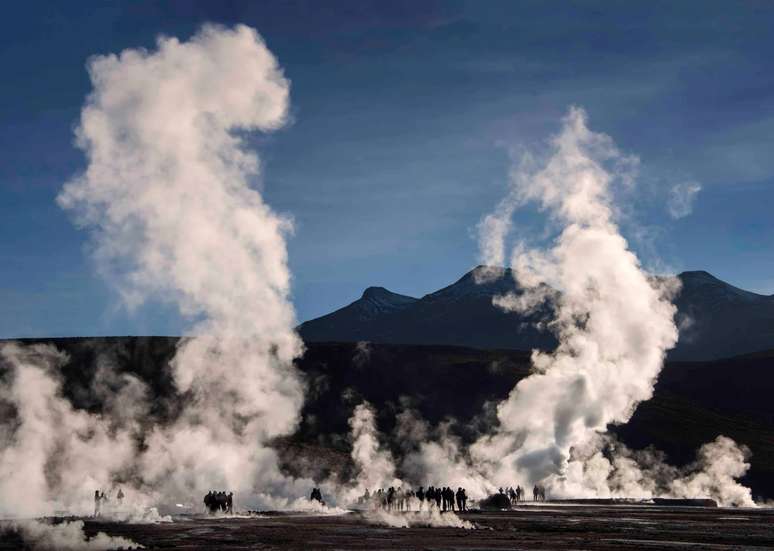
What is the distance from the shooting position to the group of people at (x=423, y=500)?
332 ft

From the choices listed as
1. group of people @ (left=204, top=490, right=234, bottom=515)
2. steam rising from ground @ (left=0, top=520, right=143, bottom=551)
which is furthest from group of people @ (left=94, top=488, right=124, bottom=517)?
steam rising from ground @ (left=0, top=520, right=143, bottom=551)

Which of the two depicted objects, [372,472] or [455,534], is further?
[372,472]

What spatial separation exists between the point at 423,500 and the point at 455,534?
4905 centimetres

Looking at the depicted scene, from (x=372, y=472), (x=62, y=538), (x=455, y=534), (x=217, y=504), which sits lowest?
(x=455, y=534)

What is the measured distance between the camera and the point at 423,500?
10825 cm

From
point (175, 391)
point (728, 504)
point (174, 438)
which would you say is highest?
point (175, 391)

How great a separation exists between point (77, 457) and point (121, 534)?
61721 mm

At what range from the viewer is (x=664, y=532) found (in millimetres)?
64500

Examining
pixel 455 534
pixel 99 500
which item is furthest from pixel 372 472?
pixel 455 534

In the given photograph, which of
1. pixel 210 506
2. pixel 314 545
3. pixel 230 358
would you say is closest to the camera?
pixel 314 545

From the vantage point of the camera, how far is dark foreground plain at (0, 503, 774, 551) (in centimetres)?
5060

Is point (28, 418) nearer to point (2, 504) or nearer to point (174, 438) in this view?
point (2, 504)

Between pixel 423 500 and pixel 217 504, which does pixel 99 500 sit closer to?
pixel 217 504

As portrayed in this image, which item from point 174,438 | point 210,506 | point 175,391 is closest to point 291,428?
point 175,391
